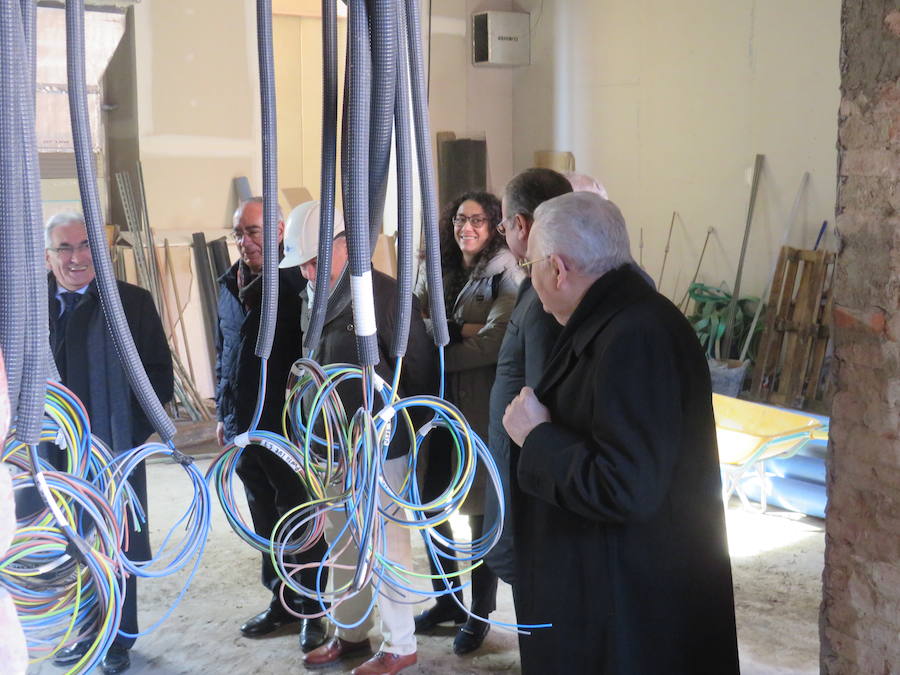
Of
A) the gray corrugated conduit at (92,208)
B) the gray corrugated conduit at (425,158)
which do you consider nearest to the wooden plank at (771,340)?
the gray corrugated conduit at (425,158)

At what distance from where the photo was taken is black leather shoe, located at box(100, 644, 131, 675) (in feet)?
11.4

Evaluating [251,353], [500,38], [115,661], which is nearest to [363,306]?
[251,353]

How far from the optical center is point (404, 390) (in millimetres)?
3312

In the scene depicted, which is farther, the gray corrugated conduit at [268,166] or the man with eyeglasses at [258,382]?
the man with eyeglasses at [258,382]

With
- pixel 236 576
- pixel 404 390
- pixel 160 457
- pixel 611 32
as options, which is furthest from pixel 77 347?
pixel 611 32

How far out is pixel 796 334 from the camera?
6.36m

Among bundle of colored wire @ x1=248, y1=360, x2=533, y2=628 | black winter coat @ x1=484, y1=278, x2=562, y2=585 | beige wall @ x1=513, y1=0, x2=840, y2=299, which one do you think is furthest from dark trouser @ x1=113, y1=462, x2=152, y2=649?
beige wall @ x1=513, y1=0, x2=840, y2=299

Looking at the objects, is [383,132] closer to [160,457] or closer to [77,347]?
[77,347]

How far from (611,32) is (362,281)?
6.81m

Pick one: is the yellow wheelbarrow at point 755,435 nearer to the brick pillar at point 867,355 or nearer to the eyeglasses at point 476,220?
the eyeglasses at point 476,220

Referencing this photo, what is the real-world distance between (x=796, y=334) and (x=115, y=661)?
4.52 m

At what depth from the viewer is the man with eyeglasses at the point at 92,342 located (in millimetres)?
3152

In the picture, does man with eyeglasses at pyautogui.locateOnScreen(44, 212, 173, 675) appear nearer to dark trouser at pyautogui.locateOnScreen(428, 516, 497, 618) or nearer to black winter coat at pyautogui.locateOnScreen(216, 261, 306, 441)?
black winter coat at pyautogui.locateOnScreen(216, 261, 306, 441)

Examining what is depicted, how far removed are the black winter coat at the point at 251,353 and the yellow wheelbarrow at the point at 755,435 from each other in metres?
1.93
